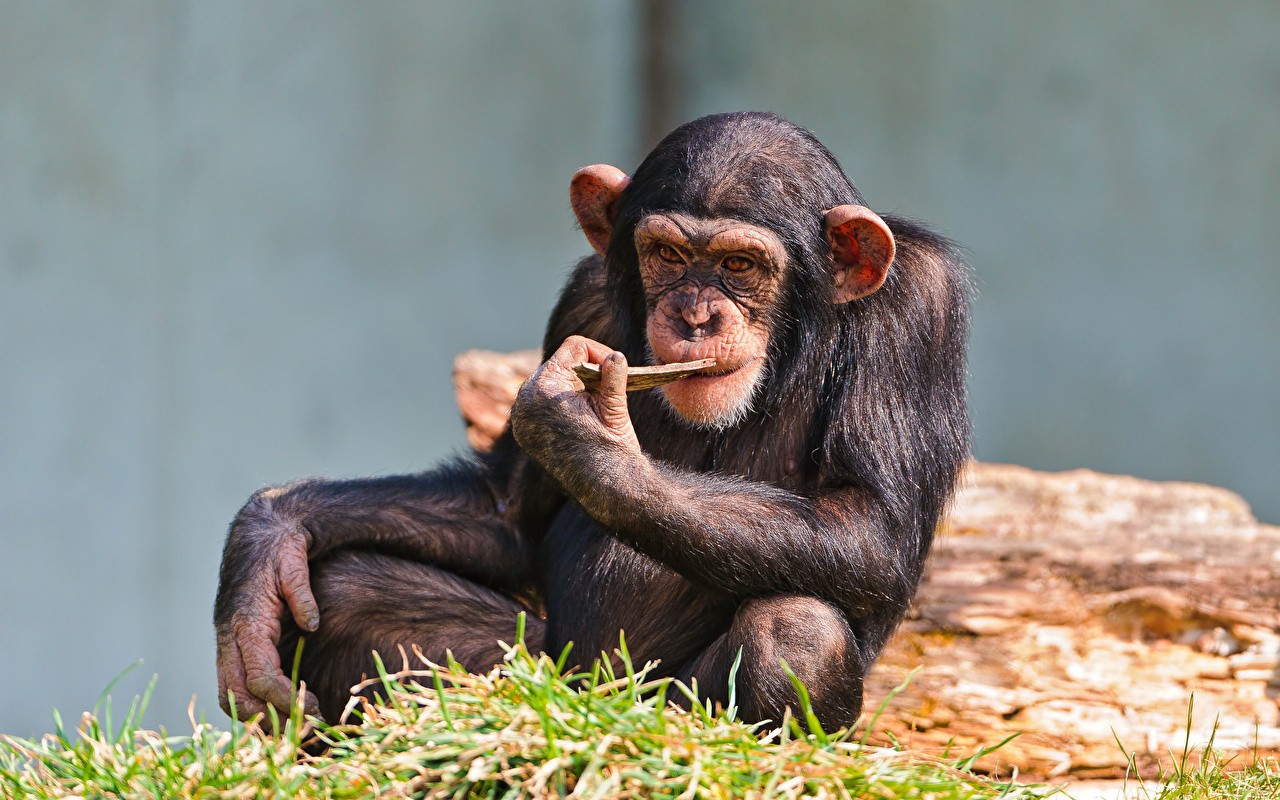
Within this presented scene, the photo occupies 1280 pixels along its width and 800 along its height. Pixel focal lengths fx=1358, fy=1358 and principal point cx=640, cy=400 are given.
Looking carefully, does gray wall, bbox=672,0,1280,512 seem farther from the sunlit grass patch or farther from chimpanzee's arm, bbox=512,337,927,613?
the sunlit grass patch

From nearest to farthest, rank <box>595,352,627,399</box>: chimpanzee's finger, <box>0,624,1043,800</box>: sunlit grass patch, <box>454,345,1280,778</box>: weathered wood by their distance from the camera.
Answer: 1. <box>0,624,1043,800</box>: sunlit grass patch
2. <box>595,352,627,399</box>: chimpanzee's finger
3. <box>454,345,1280,778</box>: weathered wood

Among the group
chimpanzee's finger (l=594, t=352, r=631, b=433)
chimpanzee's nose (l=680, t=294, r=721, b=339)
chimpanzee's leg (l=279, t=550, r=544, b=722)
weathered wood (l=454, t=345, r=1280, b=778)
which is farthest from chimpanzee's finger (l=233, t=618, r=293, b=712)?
weathered wood (l=454, t=345, r=1280, b=778)

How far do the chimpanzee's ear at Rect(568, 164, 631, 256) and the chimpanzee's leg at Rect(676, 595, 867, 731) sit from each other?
128 cm

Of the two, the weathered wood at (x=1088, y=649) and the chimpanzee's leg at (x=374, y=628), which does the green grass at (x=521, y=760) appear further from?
the weathered wood at (x=1088, y=649)

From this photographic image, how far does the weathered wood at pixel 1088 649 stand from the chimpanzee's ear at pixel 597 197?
166cm

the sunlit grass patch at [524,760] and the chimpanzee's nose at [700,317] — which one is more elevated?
the chimpanzee's nose at [700,317]

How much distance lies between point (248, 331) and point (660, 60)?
4525 mm

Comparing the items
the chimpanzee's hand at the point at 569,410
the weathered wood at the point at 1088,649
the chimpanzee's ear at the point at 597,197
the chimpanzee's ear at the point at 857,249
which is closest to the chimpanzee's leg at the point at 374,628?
the chimpanzee's hand at the point at 569,410

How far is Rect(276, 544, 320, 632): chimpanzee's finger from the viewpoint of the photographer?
3.86 metres

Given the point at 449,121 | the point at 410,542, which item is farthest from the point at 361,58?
the point at 410,542

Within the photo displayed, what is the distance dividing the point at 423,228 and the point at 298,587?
471cm

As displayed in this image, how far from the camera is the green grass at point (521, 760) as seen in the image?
247cm

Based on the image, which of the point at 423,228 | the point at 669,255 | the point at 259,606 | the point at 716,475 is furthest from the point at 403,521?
the point at 423,228

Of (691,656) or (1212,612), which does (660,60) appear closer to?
(1212,612)
